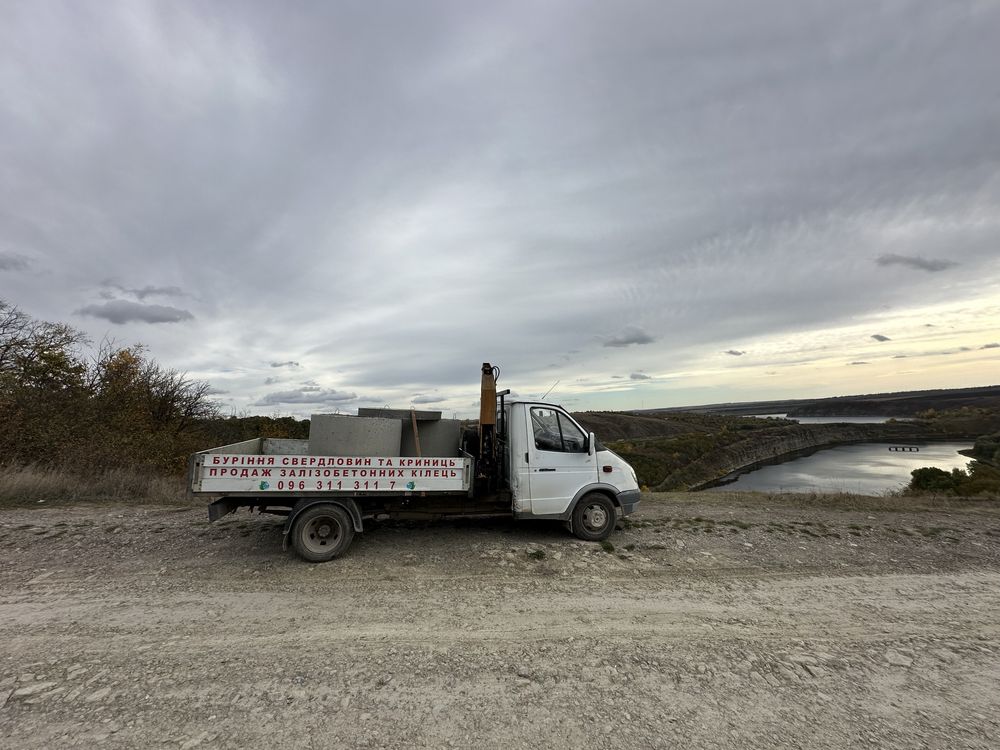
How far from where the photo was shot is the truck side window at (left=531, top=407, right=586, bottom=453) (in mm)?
7113

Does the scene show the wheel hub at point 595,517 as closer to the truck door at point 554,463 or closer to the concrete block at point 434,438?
the truck door at point 554,463

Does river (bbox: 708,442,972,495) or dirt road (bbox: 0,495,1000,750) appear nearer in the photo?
dirt road (bbox: 0,495,1000,750)

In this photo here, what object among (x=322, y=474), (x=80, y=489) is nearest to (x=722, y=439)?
(x=322, y=474)

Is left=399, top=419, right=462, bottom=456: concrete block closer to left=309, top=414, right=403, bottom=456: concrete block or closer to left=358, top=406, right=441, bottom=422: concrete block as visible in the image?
left=358, top=406, right=441, bottom=422: concrete block

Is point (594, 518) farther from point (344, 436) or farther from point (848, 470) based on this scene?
point (848, 470)

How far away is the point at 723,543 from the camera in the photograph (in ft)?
23.3

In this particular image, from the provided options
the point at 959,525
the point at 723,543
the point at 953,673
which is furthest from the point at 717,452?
the point at 953,673

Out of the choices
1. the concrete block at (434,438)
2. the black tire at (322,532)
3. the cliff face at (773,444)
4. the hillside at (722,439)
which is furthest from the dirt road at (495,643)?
the cliff face at (773,444)

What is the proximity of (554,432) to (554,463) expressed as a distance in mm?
480

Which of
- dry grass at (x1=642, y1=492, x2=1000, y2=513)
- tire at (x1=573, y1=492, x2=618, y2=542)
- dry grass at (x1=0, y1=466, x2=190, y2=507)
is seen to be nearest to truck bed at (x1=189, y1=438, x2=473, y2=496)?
tire at (x1=573, y1=492, x2=618, y2=542)

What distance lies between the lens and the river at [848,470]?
103 ft

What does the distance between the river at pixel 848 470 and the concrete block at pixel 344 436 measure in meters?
25.3

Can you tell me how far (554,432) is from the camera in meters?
7.21

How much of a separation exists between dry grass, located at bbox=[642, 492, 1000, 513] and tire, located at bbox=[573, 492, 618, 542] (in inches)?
152
